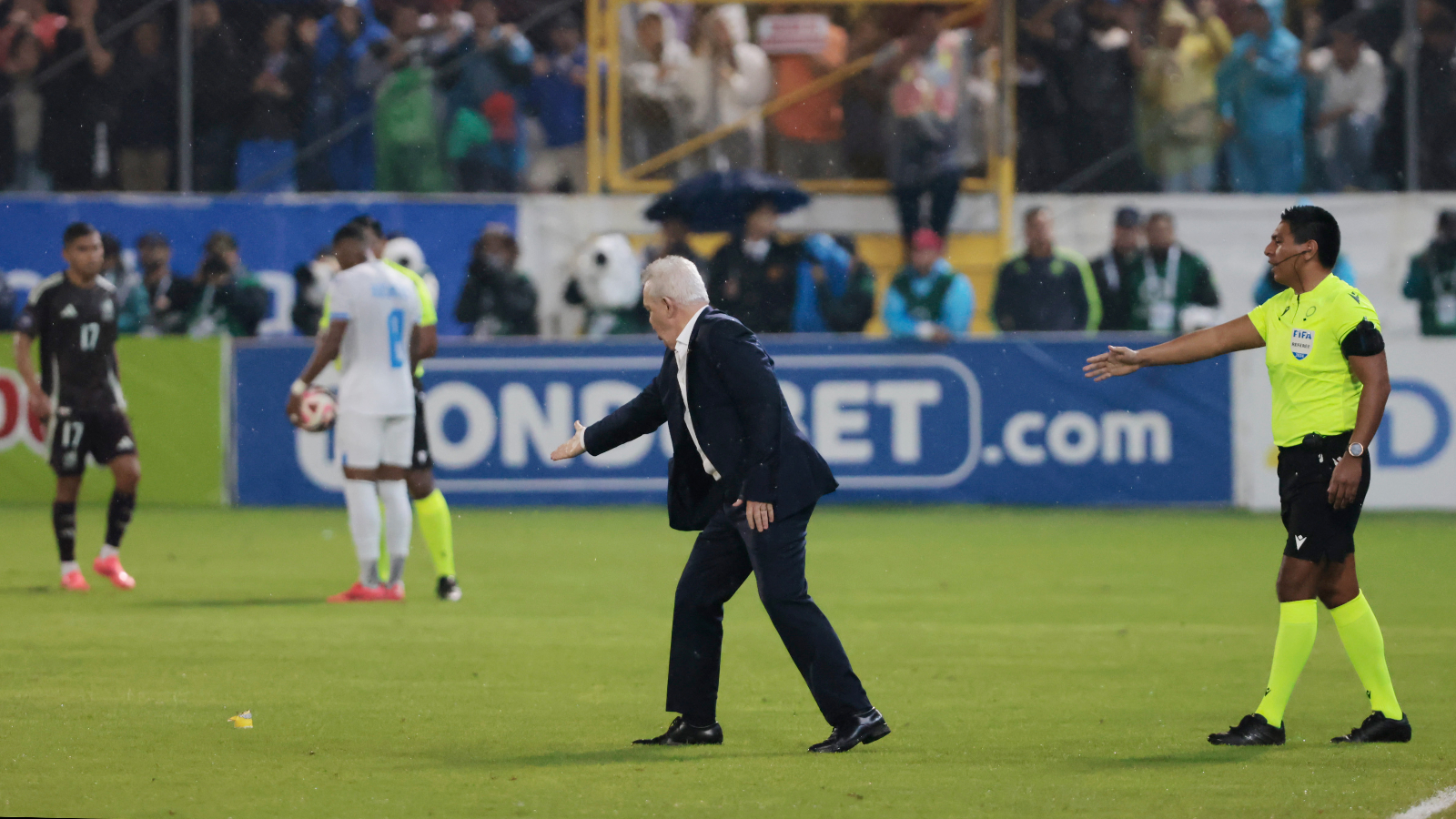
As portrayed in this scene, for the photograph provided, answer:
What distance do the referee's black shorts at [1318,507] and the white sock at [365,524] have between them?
603 cm

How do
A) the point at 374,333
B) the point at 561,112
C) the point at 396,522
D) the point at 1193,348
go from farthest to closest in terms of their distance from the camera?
the point at 561,112, the point at 396,522, the point at 374,333, the point at 1193,348

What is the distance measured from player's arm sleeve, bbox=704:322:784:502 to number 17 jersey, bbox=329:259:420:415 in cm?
504

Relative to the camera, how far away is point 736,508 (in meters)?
7.02

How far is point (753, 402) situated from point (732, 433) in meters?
0.20

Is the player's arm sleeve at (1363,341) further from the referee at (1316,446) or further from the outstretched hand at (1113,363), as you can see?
the outstretched hand at (1113,363)

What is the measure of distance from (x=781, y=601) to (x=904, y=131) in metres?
13.8

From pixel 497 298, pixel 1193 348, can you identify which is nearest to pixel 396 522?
pixel 1193 348

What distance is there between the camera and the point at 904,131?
20.3 metres

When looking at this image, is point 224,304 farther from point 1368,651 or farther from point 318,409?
point 1368,651

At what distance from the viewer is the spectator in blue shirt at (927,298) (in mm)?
17953

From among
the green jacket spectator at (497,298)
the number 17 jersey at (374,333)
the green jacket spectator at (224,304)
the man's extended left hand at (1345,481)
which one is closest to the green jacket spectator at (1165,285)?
the green jacket spectator at (497,298)

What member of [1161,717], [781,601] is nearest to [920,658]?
[1161,717]

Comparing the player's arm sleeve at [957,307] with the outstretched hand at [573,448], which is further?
the player's arm sleeve at [957,307]

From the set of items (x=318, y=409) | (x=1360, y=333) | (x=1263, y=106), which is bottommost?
(x=318, y=409)
